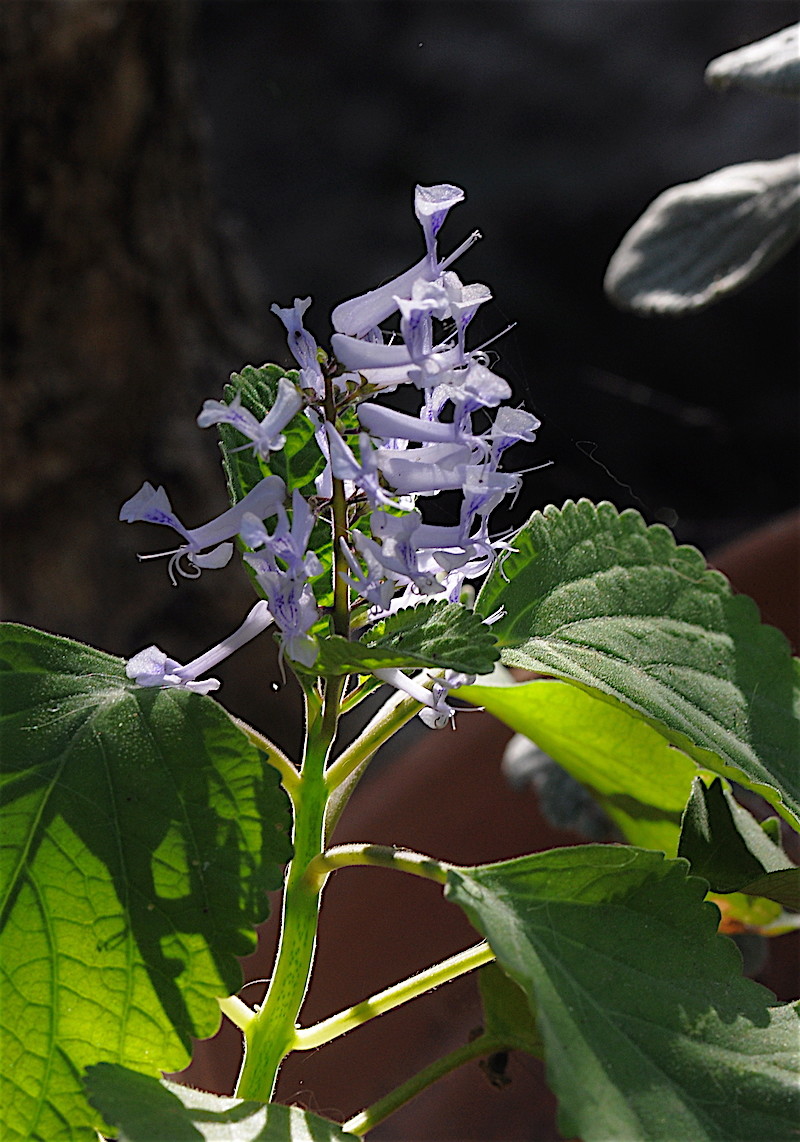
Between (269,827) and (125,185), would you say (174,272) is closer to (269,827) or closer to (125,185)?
(125,185)

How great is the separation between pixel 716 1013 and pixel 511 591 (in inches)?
6.8

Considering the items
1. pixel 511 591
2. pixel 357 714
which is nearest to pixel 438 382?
pixel 511 591

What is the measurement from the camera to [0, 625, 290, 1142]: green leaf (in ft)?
1.31

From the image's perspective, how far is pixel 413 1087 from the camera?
473mm

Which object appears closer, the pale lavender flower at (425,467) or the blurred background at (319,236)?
the pale lavender flower at (425,467)

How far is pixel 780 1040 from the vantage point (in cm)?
39

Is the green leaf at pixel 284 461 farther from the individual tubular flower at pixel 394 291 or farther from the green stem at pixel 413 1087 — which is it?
the green stem at pixel 413 1087

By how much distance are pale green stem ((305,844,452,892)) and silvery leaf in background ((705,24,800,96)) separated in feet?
1.65

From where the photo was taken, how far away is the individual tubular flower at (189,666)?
42 centimetres

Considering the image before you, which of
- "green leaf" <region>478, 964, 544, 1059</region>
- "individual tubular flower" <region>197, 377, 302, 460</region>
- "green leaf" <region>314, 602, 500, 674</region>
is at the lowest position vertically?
"green leaf" <region>478, 964, 544, 1059</region>

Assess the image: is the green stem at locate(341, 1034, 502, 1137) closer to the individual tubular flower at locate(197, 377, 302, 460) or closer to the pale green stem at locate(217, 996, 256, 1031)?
the pale green stem at locate(217, 996, 256, 1031)

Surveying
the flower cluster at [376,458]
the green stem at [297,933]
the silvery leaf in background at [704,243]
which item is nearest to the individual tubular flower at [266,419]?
the flower cluster at [376,458]

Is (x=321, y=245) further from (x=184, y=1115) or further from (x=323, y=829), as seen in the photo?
(x=184, y=1115)

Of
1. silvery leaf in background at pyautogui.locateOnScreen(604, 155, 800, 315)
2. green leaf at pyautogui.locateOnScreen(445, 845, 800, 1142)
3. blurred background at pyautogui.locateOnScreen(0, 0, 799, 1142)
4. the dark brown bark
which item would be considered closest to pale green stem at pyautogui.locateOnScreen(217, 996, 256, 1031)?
green leaf at pyautogui.locateOnScreen(445, 845, 800, 1142)
